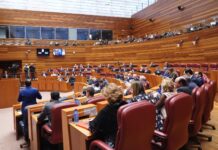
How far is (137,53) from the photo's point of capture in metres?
13.7

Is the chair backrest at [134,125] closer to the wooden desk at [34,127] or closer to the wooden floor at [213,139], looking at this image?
the wooden floor at [213,139]

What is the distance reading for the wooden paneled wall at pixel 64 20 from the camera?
601 inches

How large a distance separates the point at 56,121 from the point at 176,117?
147cm

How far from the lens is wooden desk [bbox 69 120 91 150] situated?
85.9 inches

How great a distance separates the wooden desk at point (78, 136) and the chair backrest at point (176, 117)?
77cm

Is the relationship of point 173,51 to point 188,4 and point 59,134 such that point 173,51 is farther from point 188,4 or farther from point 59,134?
point 59,134

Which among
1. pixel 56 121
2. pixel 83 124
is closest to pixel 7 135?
pixel 56 121

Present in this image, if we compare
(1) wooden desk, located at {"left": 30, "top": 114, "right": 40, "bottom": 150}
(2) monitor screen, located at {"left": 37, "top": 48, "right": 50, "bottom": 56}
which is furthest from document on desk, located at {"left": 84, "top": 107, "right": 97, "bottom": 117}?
(2) monitor screen, located at {"left": 37, "top": 48, "right": 50, "bottom": 56}

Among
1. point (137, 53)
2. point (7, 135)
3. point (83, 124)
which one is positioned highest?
point (137, 53)

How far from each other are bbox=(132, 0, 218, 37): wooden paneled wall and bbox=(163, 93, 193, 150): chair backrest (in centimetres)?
973

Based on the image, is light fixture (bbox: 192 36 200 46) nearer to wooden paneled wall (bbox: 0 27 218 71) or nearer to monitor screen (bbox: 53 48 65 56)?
wooden paneled wall (bbox: 0 27 218 71)

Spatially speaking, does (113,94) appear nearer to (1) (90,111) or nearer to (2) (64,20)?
(1) (90,111)

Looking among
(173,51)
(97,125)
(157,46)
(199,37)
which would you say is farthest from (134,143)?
(157,46)

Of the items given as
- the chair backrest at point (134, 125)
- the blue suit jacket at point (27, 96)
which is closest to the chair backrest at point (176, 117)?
the chair backrest at point (134, 125)
